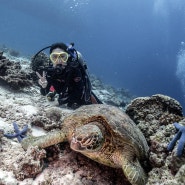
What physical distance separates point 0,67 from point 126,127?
4.61m

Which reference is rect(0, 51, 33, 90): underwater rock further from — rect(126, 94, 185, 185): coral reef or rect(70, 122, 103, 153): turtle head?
rect(70, 122, 103, 153): turtle head

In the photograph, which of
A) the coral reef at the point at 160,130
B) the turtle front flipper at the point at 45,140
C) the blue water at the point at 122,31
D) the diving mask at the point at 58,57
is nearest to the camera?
the coral reef at the point at 160,130

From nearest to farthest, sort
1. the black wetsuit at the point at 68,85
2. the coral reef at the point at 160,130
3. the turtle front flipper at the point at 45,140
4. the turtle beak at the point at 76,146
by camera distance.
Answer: the turtle beak at the point at 76,146, the coral reef at the point at 160,130, the turtle front flipper at the point at 45,140, the black wetsuit at the point at 68,85

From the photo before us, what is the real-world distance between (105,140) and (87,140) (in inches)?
19.4

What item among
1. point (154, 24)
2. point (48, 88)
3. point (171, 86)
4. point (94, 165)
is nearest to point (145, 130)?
point (94, 165)

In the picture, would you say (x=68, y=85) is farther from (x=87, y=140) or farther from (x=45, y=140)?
(x=87, y=140)

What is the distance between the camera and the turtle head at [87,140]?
259cm

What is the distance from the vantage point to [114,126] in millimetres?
3145

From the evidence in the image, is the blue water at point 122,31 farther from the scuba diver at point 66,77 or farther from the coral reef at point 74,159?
the coral reef at point 74,159

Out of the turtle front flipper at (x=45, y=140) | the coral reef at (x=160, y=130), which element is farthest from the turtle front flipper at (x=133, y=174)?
the turtle front flipper at (x=45, y=140)

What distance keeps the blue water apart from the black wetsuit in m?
32.9

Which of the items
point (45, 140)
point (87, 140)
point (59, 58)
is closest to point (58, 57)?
point (59, 58)

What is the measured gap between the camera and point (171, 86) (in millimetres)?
112062

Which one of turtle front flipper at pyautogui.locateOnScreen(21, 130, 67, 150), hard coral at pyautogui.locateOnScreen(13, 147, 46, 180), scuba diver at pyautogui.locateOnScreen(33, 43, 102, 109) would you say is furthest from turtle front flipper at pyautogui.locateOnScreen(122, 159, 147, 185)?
scuba diver at pyautogui.locateOnScreen(33, 43, 102, 109)
